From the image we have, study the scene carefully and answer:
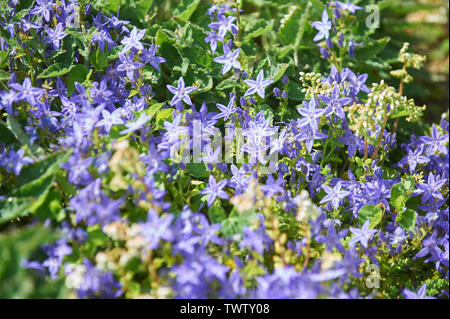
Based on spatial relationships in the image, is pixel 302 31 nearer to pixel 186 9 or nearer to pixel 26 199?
pixel 186 9

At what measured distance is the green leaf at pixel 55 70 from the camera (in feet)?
8.11

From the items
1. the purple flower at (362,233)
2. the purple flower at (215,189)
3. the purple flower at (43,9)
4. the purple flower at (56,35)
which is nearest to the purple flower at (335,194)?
the purple flower at (362,233)

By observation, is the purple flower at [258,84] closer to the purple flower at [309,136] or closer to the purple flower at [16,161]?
the purple flower at [309,136]

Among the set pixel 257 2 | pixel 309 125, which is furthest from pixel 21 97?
pixel 257 2

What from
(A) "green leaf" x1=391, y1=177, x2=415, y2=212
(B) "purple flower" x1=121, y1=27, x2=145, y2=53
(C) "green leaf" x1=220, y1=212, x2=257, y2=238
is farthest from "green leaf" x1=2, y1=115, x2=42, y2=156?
(A) "green leaf" x1=391, y1=177, x2=415, y2=212

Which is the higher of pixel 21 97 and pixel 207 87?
pixel 21 97

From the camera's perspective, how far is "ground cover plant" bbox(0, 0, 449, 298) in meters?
1.76

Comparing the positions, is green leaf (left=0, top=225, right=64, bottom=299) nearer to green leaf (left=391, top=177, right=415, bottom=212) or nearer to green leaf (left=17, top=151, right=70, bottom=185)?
green leaf (left=17, top=151, right=70, bottom=185)

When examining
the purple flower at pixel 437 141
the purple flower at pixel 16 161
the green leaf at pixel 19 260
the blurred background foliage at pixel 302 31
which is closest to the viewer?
the green leaf at pixel 19 260

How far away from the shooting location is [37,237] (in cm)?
154

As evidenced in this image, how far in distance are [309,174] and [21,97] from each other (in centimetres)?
144

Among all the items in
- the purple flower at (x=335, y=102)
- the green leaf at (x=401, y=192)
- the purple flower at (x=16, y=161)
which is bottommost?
the green leaf at (x=401, y=192)
